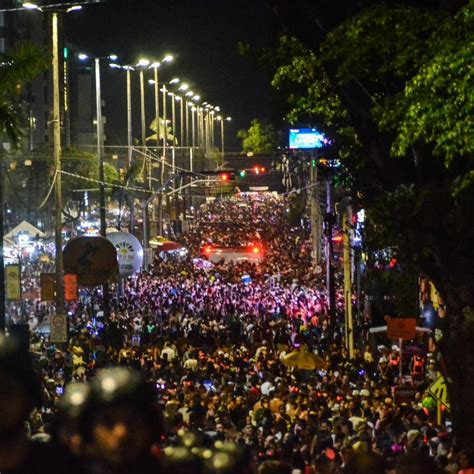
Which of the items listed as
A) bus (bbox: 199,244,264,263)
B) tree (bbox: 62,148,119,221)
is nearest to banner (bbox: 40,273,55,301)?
bus (bbox: 199,244,264,263)

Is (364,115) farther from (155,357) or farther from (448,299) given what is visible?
(155,357)

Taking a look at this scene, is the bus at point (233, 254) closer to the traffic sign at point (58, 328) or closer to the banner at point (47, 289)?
the banner at point (47, 289)

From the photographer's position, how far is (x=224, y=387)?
1942 centimetres

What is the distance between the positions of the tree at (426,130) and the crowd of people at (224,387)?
1513 mm

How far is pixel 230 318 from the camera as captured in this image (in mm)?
32344

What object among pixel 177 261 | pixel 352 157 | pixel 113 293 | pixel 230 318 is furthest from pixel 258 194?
pixel 352 157

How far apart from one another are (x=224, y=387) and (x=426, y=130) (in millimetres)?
11080

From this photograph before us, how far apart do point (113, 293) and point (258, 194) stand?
4262 inches

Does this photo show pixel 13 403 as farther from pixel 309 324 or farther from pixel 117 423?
pixel 309 324

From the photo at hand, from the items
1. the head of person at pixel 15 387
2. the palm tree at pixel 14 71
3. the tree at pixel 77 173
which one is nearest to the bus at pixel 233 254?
the tree at pixel 77 173

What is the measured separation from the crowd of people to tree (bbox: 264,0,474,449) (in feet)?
4.96

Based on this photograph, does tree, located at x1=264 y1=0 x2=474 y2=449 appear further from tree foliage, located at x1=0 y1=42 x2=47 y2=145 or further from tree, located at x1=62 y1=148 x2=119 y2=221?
tree, located at x1=62 y1=148 x2=119 y2=221

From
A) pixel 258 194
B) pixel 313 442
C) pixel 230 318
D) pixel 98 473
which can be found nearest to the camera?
A: pixel 98 473

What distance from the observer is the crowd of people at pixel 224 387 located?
3141 mm
